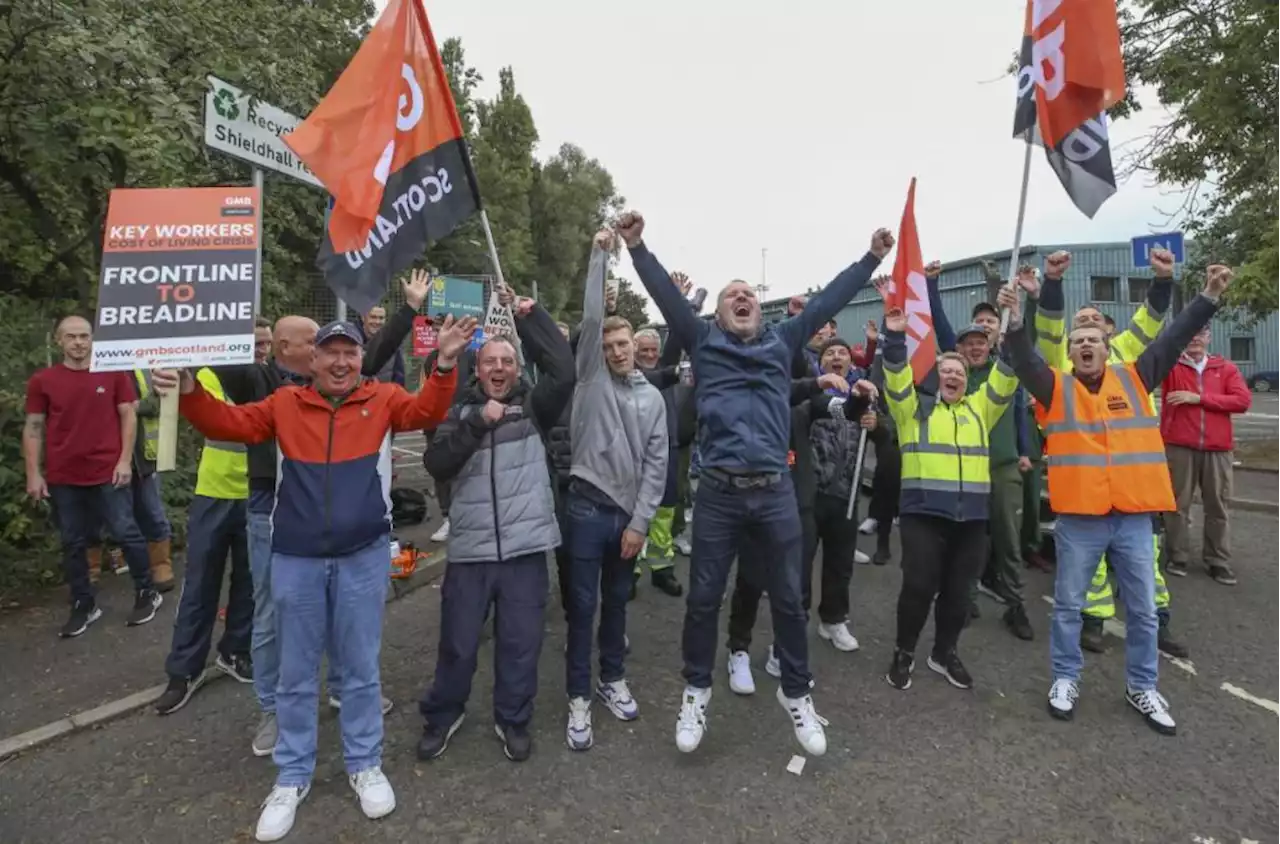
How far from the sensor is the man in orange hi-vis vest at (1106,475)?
3939 mm

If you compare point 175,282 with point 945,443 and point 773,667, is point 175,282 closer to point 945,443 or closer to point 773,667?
point 773,667

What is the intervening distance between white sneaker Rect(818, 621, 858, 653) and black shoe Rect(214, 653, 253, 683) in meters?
3.64

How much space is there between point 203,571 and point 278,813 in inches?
62.2

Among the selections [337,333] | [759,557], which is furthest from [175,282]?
[759,557]

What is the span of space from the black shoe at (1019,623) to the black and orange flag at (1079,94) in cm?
267

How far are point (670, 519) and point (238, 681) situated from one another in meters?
3.41

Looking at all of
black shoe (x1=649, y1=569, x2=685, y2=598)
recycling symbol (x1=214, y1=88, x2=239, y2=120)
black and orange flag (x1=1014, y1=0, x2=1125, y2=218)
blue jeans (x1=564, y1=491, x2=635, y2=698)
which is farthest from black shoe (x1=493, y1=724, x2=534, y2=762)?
black and orange flag (x1=1014, y1=0, x2=1125, y2=218)

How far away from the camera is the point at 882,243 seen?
3.95 meters

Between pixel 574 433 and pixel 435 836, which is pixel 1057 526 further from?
pixel 435 836

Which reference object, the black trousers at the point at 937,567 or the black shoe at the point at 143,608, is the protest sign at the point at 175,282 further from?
the black trousers at the point at 937,567

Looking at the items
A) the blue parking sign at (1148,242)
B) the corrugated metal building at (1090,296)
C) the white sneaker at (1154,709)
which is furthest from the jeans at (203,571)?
the corrugated metal building at (1090,296)

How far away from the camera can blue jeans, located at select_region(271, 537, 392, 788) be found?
316cm

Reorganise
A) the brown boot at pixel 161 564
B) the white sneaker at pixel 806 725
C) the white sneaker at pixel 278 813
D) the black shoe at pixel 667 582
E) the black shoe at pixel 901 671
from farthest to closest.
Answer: the black shoe at pixel 667 582 < the brown boot at pixel 161 564 < the black shoe at pixel 901 671 < the white sneaker at pixel 806 725 < the white sneaker at pixel 278 813

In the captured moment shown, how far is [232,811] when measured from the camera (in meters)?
3.18
